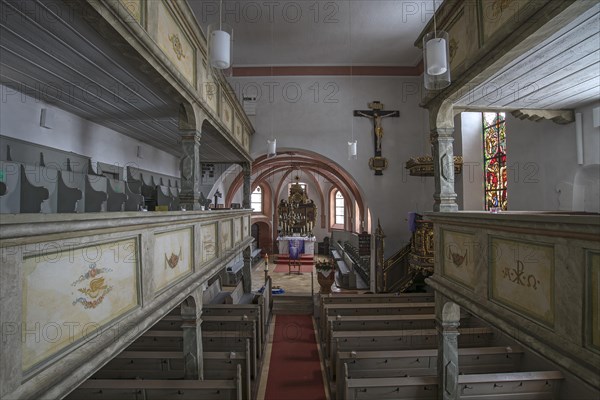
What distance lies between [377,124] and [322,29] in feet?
10.8

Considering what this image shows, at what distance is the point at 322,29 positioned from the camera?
8.77 metres

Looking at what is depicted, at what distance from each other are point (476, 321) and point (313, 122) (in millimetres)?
6946

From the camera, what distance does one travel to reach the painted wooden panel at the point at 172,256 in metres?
3.12

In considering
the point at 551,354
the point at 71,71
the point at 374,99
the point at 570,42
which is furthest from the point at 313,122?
the point at 551,354

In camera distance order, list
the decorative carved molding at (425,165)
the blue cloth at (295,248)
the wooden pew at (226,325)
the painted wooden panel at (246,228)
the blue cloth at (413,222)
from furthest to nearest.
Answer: the blue cloth at (295,248) → the blue cloth at (413,222) → the painted wooden panel at (246,228) → the decorative carved molding at (425,165) → the wooden pew at (226,325)

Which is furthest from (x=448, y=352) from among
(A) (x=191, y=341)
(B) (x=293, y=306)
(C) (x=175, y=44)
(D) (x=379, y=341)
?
(B) (x=293, y=306)

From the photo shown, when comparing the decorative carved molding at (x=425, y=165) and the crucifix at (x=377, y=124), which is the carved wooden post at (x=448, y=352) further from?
the crucifix at (x=377, y=124)

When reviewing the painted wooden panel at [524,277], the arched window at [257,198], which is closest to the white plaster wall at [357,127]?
the painted wooden panel at [524,277]

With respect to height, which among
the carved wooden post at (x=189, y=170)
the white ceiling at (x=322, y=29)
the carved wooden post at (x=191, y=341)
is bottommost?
the carved wooden post at (x=191, y=341)

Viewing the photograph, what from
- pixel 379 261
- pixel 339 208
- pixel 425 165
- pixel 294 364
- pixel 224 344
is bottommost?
pixel 294 364

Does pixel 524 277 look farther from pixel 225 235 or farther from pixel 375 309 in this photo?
pixel 375 309

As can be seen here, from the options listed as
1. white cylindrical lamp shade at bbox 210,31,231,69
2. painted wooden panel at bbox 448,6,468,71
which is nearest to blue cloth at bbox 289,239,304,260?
painted wooden panel at bbox 448,6,468,71

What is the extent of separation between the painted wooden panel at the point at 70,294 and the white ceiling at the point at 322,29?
6899mm

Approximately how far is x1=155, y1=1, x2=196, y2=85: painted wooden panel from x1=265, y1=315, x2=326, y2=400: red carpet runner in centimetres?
517
